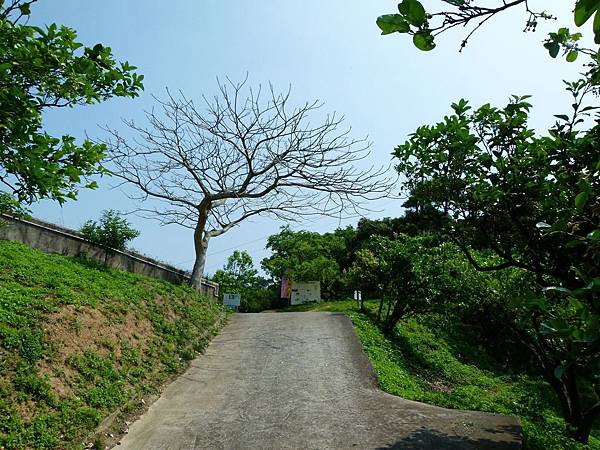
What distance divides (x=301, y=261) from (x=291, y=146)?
38.0 ft

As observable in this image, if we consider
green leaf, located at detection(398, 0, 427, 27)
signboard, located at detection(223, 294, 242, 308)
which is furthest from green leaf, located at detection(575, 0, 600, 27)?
signboard, located at detection(223, 294, 242, 308)

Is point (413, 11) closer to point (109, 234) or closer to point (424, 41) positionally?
point (424, 41)

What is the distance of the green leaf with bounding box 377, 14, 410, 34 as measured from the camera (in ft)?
4.65

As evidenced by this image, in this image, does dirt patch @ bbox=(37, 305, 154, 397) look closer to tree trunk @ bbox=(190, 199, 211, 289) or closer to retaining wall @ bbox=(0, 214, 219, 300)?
retaining wall @ bbox=(0, 214, 219, 300)

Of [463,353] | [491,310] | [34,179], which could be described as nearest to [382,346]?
[491,310]

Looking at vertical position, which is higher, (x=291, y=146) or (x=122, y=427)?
(x=291, y=146)

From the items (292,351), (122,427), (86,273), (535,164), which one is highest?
(535,164)

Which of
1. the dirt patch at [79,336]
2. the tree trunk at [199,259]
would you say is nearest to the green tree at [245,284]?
the tree trunk at [199,259]

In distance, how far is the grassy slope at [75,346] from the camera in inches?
223

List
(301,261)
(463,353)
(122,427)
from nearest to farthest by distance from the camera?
1. (122,427)
2. (463,353)
3. (301,261)

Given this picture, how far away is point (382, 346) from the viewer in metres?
13.0

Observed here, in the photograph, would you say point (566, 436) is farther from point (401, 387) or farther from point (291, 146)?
point (291, 146)

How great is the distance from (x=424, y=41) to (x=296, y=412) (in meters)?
6.90

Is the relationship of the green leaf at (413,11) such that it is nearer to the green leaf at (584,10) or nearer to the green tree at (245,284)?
the green leaf at (584,10)
